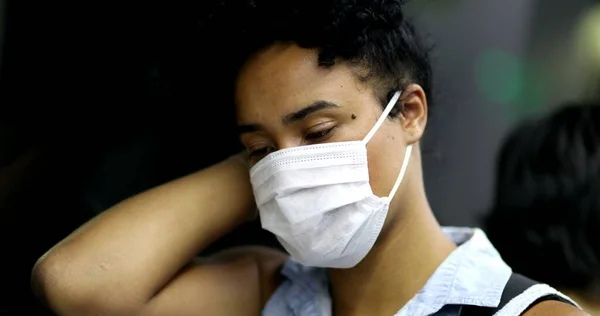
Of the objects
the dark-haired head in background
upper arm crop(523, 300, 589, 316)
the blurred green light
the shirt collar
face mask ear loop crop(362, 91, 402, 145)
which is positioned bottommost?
the dark-haired head in background

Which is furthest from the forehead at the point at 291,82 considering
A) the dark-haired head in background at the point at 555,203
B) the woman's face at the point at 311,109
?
the dark-haired head in background at the point at 555,203

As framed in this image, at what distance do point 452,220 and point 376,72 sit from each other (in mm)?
1203

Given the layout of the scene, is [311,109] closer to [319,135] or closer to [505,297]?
[319,135]

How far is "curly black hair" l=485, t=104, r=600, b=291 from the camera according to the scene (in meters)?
2.33

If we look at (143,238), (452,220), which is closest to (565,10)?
(452,220)

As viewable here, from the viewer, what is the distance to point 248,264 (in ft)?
6.92

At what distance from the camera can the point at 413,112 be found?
6.34 ft

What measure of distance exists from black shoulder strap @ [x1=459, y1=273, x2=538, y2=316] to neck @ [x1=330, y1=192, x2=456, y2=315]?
150mm

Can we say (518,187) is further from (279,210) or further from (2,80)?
(2,80)

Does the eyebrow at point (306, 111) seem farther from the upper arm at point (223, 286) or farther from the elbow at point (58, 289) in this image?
the elbow at point (58, 289)

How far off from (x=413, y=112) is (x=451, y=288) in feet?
1.35

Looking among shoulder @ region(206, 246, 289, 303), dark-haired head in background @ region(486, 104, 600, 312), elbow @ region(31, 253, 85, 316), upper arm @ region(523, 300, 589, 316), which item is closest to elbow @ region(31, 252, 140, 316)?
elbow @ region(31, 253, 85, 316)

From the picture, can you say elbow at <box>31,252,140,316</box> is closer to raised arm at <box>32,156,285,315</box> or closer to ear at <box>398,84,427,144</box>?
raised arm at <box>32,156,285,315</box>

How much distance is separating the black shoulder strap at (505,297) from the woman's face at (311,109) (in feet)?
1.00
